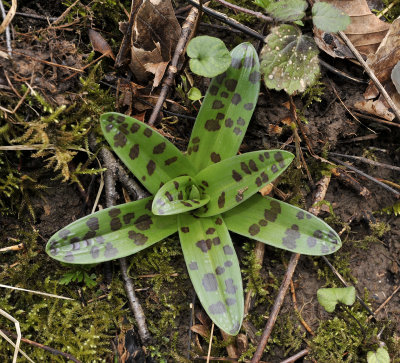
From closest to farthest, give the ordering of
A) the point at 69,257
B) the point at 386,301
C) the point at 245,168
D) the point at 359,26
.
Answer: the point at 69,257 < the point at 245,168 < the point at 386,301 < the point at 359,26

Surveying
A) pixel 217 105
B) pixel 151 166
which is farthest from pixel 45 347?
pixel 217 105

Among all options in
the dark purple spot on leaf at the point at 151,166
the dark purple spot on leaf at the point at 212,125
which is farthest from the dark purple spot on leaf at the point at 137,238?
the dark purple spot on leaf at the point at 212,125

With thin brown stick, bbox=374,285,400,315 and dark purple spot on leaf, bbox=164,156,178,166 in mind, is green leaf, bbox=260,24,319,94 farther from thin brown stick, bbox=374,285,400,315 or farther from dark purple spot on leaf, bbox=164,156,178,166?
thin brown stick, bbox=374,285,400,315

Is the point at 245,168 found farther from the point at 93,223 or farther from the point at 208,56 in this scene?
the point at 93,223

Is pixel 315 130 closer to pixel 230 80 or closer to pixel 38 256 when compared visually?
pixel 230 80

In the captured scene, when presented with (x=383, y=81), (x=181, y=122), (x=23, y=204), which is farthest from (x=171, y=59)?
(x=383, y=81)

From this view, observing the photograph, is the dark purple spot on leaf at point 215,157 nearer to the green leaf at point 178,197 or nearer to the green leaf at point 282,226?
the green leaf at point 178,197

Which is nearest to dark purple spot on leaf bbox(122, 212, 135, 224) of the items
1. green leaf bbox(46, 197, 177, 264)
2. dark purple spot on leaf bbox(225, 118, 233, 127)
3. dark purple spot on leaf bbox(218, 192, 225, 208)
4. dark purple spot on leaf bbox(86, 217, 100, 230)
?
green leaf bbox(46, 197, 177, 264)
